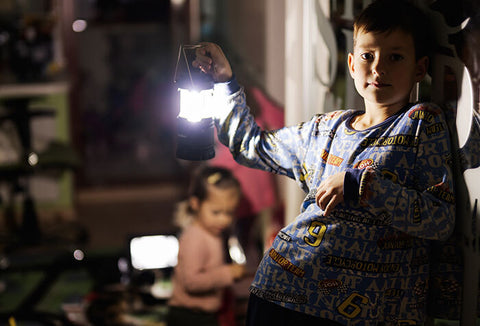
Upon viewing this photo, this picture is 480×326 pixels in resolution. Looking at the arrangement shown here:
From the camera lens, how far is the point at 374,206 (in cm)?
92

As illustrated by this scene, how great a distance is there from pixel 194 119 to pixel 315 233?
296 mm

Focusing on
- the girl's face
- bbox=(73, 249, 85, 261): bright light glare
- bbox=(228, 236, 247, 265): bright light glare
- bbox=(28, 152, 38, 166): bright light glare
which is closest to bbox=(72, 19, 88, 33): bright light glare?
bbox=(28, 152, 38, 166): bright light glare

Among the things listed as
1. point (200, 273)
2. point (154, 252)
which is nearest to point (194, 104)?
point (200, 273)

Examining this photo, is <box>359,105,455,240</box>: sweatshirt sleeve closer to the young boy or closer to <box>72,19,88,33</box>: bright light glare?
the young boy

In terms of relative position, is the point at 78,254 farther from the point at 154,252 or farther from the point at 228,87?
the point at 228,87

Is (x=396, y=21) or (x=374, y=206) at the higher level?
(x=396, y=21)

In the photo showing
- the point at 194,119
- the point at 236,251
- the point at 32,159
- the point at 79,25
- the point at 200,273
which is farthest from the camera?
the point at 79,25

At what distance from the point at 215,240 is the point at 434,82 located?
131cm

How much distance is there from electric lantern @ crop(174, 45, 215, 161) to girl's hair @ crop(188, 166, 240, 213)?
3.70ft

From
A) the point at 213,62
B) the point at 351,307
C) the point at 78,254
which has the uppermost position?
the point at 213,62

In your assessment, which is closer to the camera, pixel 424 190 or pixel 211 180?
pixel 424 190

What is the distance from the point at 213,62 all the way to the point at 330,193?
337 mm

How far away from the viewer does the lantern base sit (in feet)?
3.66

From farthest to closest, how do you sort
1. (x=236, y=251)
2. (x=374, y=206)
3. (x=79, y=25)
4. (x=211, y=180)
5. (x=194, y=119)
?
(x=79, y=25)
(x=236, y=251)
(x=211, y=180)
(x=194, y=119)
(x=374, y=206)
